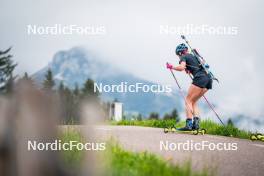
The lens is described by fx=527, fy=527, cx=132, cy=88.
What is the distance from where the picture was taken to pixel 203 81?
8.35 meters

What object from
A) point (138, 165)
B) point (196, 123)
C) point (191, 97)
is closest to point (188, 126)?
point (196, 123)

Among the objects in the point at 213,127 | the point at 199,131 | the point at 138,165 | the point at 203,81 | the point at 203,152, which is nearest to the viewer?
the point at 138,165

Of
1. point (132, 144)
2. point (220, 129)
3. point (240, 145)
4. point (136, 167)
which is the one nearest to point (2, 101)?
point (136, 167)

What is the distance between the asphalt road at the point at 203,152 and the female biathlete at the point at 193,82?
46cm

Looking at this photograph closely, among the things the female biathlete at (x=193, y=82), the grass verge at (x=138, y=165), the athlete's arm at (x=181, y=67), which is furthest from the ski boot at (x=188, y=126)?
the grass verge at (x=138, y=165)

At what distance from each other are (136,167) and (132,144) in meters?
1.88

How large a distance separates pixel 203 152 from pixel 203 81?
6.71ft

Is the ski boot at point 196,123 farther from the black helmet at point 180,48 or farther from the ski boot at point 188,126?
the black helmet at point 180,48

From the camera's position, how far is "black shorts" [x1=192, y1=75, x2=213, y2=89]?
8352 mm

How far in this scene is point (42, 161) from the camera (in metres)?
1.33

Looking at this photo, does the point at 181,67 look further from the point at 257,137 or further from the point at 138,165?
the point at 138,165

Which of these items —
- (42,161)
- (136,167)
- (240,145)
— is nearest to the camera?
(42,161)

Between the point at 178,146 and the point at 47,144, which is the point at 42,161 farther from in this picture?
the point at 178,146

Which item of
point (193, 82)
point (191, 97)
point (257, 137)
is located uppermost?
point (193, 82)
